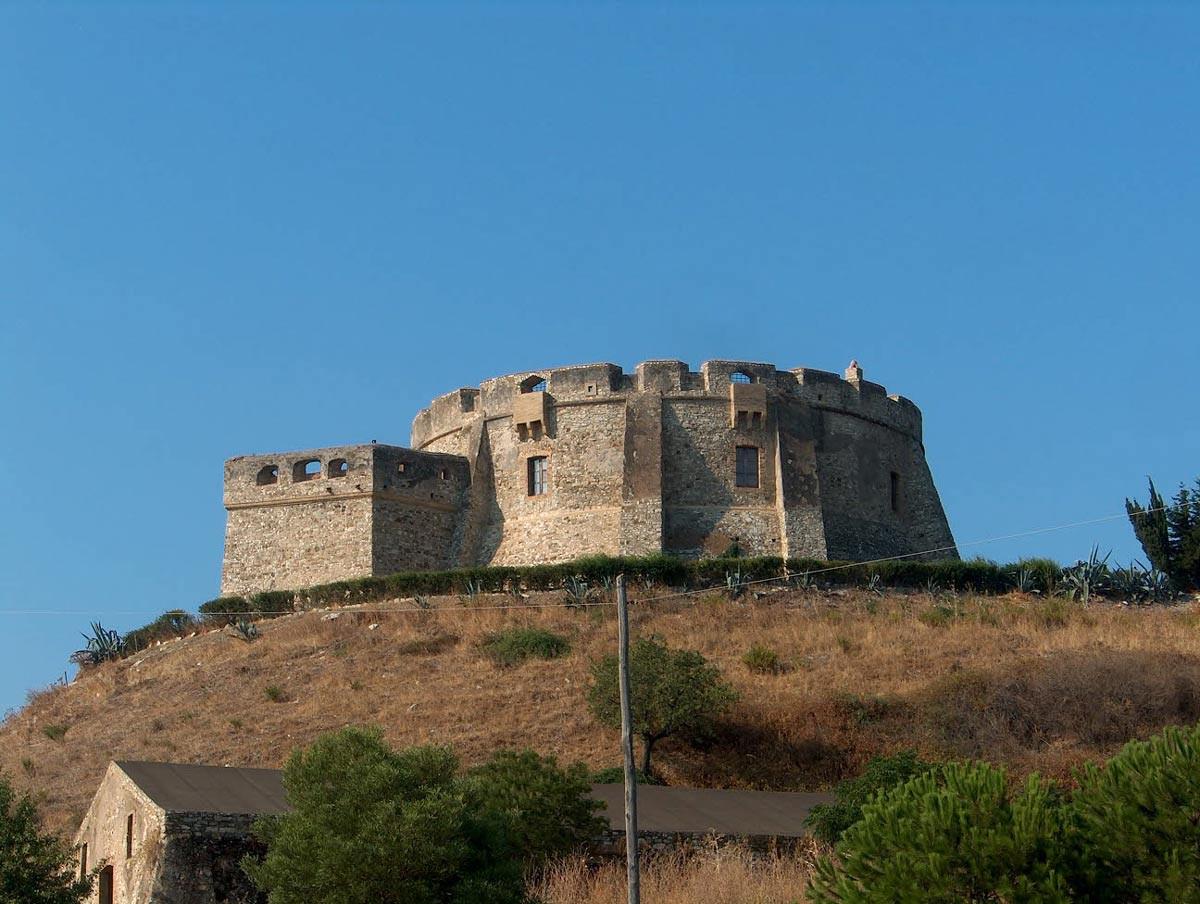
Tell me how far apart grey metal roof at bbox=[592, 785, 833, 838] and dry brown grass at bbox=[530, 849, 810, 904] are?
1091mm

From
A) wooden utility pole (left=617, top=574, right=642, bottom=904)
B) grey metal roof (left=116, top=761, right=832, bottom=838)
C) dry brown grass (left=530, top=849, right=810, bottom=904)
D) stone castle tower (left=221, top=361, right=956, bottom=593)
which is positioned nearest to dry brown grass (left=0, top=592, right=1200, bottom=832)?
grey metal roof (left=116, top=761, right=832, bottom=838)

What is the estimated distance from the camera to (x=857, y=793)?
22.7m

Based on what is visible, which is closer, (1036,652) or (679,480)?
(1036,652)

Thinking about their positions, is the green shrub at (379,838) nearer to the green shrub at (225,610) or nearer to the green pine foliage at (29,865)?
the green pine foliage at (29,865)

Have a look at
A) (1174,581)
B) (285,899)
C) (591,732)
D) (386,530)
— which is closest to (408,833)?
(285,899)

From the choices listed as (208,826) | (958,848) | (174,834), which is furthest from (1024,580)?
(958,848)

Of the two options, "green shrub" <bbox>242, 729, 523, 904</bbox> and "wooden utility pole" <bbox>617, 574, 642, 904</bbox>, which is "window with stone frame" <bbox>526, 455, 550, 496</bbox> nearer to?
"green shrub" <bbox>242, 729, 523, 904</bbox>

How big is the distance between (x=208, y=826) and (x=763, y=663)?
548 inches

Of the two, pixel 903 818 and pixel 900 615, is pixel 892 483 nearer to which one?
pixel 900 615

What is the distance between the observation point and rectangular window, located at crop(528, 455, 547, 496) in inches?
1560

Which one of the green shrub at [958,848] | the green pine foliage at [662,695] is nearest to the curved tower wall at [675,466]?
the green pine foliage at [662,695]

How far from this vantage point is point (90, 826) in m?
22.2

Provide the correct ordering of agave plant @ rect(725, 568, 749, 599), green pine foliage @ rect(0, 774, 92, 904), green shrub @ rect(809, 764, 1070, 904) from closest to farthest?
1. green shrub @ rect(809, 764, 1070, 904)
2. green pine foliage @ rect(0, 774, 92, 904)
3. agave plant @ rect(725, 568, 749, 599)

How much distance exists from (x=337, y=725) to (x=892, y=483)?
58.6ft
